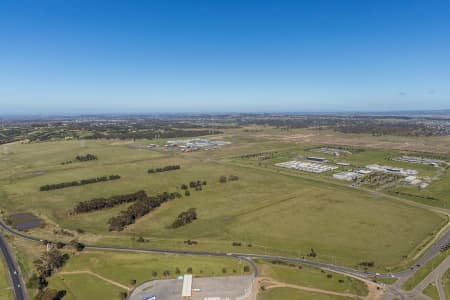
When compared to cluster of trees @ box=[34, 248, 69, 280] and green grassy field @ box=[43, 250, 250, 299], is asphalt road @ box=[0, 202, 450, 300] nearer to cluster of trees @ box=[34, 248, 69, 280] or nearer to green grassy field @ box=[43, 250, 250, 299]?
green grassy field @ box=[43, 250, 250, 299]

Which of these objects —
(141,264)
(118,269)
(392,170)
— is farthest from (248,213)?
(392,170)

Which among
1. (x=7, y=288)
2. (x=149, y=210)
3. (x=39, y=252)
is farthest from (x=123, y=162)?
(x=7, y=288)

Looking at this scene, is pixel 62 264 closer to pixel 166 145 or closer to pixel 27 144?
pixel 166 145

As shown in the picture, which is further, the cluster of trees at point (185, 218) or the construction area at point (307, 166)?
the construction area at point (307, 166)

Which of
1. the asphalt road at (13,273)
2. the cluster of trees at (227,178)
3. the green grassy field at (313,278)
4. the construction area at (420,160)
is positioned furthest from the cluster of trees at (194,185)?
the construction area at (420,160)

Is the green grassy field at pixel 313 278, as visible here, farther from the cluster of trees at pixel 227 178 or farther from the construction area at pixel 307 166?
the construction area at pixel 307 166

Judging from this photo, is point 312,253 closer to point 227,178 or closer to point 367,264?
point 367,264

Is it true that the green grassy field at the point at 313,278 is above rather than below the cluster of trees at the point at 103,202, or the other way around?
below
